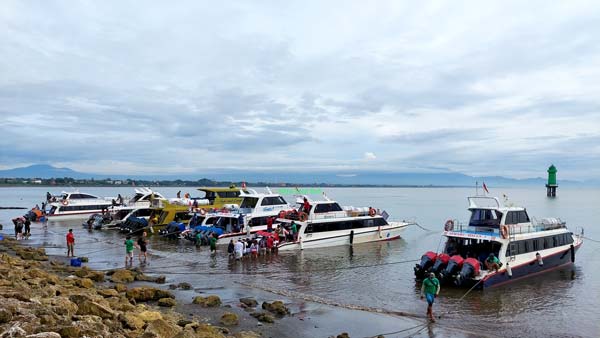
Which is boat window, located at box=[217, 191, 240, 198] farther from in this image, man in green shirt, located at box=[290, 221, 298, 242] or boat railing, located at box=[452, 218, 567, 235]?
boat railing, located at box=[452, 218, 567, 235]

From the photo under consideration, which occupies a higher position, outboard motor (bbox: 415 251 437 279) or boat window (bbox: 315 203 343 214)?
boat window (bbox: 315 203 343 214)

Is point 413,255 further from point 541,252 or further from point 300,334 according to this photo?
point 300,334

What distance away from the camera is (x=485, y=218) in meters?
23.0

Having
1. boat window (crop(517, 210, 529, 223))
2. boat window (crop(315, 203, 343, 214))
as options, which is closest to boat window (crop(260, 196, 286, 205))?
boat window (crop(315, 203, 343, 214))

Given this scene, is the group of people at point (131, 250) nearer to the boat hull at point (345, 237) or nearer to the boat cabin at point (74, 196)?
the boat hull at point (345, 237)

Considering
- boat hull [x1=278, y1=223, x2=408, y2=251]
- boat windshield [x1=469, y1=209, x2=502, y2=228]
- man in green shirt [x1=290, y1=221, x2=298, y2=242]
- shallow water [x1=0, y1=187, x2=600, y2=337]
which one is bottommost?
shallow water [x1=0, y1=187, x2=600, y2=337]

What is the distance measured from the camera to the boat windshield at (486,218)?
22.5 meters

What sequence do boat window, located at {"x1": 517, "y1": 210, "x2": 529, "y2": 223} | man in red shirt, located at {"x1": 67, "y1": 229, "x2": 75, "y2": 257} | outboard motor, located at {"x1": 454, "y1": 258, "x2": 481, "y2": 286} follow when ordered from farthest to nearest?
man in red shirt, located at {"x1": 67, "y1": 229, "x2": 75, "y2": 257}
boat window, located at {"x1": 517, "y1": 210, "x2": 529, "y2": 223}
outboard motor, located at {"x1": 454, "y1": 258, "x2": 481, "y2": 286}

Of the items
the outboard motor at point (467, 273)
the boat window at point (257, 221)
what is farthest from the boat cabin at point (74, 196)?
the outboard motor at point (467, 273)

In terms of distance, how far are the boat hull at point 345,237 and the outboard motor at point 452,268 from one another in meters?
11.1

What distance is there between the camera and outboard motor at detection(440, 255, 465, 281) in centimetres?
1959

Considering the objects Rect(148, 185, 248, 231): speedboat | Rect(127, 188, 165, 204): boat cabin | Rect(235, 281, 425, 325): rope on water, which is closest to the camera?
Rect(235, 281, 425, 325): rope on water

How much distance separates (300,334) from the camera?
1315cm

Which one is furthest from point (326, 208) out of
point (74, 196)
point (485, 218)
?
point (74, 196)
